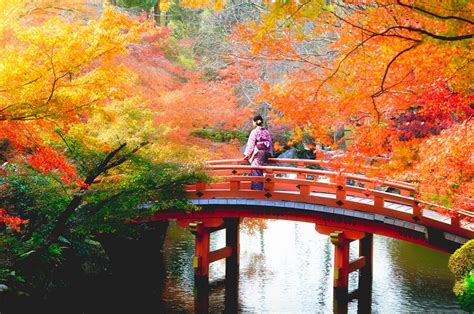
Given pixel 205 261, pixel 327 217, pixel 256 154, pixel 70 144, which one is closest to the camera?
pixel 70 144

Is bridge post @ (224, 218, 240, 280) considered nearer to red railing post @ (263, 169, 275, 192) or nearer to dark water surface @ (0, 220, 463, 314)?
dark water surface @ (0, 220, 463, 314)

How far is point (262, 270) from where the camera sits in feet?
A: 53.0

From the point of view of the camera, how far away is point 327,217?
13602 millimetres

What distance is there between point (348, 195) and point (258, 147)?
8.50 feet

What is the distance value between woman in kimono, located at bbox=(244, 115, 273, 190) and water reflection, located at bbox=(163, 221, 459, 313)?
2.70 metres

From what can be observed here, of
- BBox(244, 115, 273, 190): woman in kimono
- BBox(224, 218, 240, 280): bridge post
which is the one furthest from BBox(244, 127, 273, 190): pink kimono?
BBox(224, 218, 240, 280): bridge post

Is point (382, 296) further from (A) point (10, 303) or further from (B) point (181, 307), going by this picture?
(A) point (10, 303)

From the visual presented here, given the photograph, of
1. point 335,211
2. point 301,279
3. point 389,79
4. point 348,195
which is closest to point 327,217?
point 335,211

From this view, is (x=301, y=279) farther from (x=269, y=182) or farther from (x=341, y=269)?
(x=269, y=182)

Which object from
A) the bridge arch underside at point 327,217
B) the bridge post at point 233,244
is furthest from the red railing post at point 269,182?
the bridge post at point 233,244

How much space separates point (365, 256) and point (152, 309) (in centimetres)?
563

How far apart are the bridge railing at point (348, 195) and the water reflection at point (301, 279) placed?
2311 millimetres

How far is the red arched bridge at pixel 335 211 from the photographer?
11.6m

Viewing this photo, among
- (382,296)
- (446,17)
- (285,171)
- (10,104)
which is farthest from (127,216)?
(446,17)
